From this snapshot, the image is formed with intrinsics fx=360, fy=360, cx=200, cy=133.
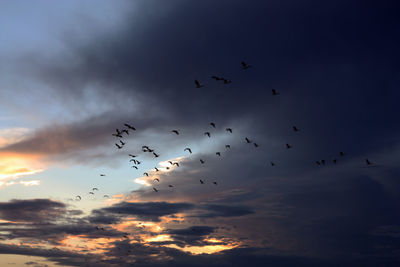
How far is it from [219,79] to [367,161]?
182 feet

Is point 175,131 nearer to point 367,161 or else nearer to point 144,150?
point 144,150

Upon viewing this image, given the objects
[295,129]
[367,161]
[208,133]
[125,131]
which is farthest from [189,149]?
[367,161]

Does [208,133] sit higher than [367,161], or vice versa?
[208,133]

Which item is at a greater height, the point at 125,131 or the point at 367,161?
the point at 125,131

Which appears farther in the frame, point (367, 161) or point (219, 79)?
point (367, 161)

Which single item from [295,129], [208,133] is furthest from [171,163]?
[295,129]

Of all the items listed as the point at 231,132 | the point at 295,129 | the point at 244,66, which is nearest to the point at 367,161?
the point at 295,129

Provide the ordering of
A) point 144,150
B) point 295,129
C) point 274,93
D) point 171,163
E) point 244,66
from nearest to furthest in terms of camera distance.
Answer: point 244,66 → point 274,93 → point 295,129 → point 144,150 → point 171,163

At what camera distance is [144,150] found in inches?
4124

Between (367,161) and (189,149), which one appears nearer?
(367,161)

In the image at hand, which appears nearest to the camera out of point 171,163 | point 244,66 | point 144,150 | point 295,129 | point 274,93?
point 244,66

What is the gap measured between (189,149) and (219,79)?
1544 inches

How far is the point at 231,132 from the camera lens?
10306 cm

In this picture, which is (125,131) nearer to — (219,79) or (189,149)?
(189,149)
